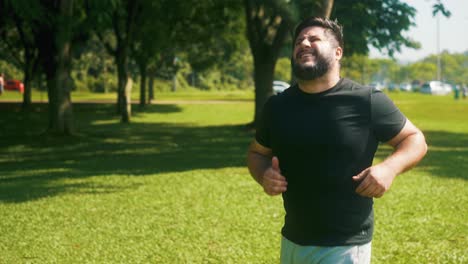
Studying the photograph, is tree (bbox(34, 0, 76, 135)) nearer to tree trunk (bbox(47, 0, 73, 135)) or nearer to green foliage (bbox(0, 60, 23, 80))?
tree trunk (bbox(47, 0, 73, 135))

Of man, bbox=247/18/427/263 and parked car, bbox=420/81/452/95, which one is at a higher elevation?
man, bbox=247/18/427/263

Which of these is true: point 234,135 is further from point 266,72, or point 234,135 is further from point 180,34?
point 180,34

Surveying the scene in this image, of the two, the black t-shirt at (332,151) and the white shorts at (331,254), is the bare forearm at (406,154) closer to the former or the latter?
the black t-shirt at (332,151)

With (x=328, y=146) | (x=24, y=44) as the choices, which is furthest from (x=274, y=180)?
(x=24, y=44)

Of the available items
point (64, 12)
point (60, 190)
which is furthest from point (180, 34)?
point (60, 190)

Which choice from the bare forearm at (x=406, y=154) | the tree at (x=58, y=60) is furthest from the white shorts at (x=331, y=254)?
the tree at (x=58, y=60)

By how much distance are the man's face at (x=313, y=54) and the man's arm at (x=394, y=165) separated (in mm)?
491

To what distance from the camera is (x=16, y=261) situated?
6.86 meters

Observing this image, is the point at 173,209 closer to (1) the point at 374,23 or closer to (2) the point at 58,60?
(2) the point at 58,60

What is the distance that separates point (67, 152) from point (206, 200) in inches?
335

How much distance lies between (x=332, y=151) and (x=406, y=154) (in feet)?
1.14

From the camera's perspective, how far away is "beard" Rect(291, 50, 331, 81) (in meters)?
2.97

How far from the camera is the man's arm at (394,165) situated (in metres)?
2.87

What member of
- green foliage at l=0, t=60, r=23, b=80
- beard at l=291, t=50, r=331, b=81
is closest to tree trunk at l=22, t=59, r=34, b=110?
beard at l=291, t=50, r=331, b=81
